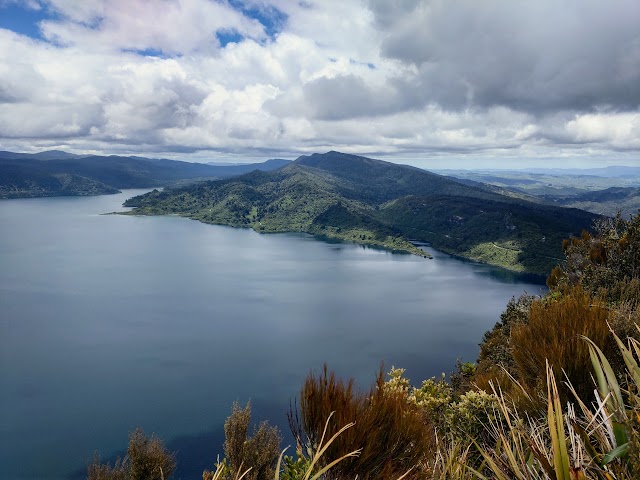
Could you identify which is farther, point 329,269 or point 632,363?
point 329,269

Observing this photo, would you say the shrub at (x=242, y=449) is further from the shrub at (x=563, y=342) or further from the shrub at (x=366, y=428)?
the shrub at (x=563, y=342)

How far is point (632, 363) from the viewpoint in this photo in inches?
130

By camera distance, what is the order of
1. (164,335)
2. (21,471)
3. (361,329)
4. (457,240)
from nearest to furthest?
(21,471) → (164,335) → (361,329) → (457,240)

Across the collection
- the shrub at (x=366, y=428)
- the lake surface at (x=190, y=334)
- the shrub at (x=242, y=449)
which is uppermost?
the shrub at (x=366, y=428)

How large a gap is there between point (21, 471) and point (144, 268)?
8536cm

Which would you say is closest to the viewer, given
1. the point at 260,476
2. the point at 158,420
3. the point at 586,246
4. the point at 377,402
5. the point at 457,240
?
the point at 377,402

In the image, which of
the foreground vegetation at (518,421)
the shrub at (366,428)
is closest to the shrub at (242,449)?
the foreground vegetation at (518,421)

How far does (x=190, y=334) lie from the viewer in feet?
225

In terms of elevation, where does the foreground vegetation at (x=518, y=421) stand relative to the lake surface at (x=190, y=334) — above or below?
above

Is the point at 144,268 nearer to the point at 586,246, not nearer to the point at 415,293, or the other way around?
the point at 415,293

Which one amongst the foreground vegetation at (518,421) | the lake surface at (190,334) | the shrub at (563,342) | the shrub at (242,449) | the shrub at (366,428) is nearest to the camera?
the foreground vegetation at (518,421)

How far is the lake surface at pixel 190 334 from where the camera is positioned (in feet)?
140

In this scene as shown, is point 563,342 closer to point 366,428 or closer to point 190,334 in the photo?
point 366,428

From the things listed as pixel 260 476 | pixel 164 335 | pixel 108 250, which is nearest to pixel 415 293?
pixel 164 335
